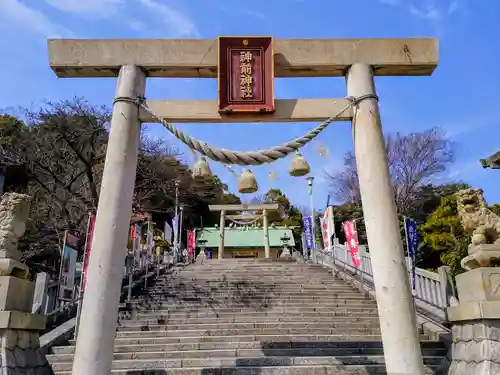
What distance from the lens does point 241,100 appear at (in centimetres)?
556

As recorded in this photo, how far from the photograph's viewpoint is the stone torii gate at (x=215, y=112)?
464 cm

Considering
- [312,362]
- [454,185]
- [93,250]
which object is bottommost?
[312,362]

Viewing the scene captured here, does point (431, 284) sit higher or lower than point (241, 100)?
lower

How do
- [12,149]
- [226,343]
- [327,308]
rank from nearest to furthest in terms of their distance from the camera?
[226,343] < [327,308] < [12,149]

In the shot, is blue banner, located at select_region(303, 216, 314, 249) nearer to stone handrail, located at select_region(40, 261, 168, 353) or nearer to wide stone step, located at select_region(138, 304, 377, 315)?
wide stone step, located at select_region(138, 304, 377, 315)

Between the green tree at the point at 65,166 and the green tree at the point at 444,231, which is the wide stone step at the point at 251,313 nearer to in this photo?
the green tree at the point at 65,166

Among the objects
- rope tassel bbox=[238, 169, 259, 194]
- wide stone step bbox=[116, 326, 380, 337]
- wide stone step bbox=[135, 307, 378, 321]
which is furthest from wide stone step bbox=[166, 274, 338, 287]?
rope tassel bbox=[238, 169, 259, 194]

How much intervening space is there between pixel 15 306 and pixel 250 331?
5.22 metres

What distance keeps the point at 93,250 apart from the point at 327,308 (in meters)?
7.76

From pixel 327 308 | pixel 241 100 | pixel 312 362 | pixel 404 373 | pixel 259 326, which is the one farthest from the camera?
pixel 327 308

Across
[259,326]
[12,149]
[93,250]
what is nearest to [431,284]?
[259,326]

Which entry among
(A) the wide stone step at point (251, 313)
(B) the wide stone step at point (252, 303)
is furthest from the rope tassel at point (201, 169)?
(B) the wide stone step at point (252, 303)

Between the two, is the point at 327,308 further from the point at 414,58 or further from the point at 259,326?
the point at 414,58

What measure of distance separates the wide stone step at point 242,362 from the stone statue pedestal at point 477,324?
1.82 meters
